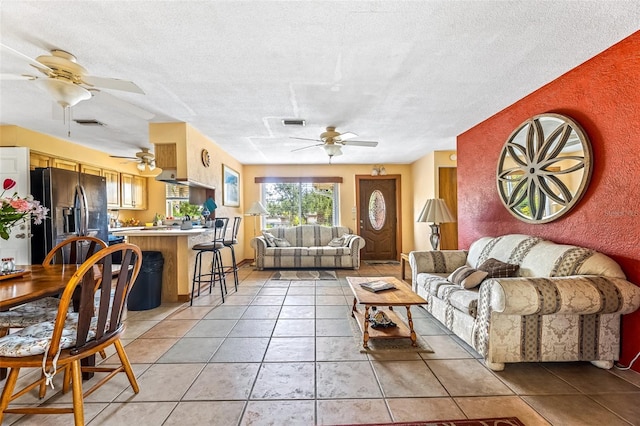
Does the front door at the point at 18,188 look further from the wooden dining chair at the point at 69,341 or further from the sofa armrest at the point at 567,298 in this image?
the sofa armrest at the point at 567,298

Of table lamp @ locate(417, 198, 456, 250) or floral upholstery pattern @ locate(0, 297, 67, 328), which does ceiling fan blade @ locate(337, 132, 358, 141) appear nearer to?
table lamp @ locate(417, 198, 456, 250)

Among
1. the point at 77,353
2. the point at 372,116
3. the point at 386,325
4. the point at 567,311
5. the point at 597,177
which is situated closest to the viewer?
the point at 77,353

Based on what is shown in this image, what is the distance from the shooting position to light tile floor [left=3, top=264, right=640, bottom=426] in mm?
1579

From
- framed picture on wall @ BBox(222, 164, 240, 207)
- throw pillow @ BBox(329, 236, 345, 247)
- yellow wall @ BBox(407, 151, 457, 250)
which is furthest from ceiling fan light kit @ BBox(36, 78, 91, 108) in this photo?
yellow wall @ BBox(407, 151, 457, 250)

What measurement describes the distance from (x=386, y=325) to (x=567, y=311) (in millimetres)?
1252

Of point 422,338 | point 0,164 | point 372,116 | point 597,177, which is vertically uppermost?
point 372,116

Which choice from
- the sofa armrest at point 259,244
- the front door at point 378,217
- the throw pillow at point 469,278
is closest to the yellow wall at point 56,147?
the sofa armrest at point 259,244

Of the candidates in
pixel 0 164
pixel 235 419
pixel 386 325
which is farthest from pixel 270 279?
pixel 0 164

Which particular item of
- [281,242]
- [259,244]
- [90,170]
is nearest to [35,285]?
[259,244]

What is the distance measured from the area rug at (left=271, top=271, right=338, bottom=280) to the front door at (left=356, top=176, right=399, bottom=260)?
1.87 m

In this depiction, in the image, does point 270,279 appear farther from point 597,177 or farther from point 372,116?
point 597,177

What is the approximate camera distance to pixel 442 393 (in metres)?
1.77

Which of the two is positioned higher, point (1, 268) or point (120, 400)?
point (1, 268)

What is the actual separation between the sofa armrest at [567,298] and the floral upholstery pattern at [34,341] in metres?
2.45
